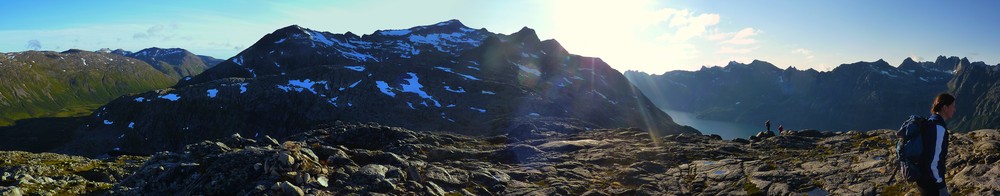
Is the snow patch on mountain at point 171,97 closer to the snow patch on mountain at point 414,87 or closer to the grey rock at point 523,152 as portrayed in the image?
the snow patch on mountain at point 414,87

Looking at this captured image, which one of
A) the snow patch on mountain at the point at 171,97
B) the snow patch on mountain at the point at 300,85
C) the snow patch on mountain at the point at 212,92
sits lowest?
the snow patch on mountain at the point at 171,97

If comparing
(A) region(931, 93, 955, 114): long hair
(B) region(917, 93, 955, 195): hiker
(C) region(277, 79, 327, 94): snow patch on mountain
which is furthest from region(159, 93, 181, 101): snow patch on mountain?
(A) region(931, 93, 955, 114): long hair

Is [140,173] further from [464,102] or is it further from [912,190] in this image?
[464,102]

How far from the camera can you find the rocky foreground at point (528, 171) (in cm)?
2022

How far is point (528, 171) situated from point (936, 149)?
2182 cm

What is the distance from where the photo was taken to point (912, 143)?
39.5 feet

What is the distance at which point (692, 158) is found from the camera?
36.4 metres

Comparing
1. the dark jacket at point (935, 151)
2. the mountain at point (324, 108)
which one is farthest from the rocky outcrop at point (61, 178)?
the mountain at point (324, 108)

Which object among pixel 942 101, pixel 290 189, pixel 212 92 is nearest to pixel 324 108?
pixel 212 92

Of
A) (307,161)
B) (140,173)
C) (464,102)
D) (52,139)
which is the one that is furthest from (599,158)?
(52,139)

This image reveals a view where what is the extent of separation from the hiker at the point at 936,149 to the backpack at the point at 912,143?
81 mm

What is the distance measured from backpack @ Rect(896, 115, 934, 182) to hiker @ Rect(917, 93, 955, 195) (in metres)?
0.08

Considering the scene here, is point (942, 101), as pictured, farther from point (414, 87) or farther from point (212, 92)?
point (212, 92)

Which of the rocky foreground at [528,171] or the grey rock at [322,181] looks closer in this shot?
the rocky foreground at [528,171]
